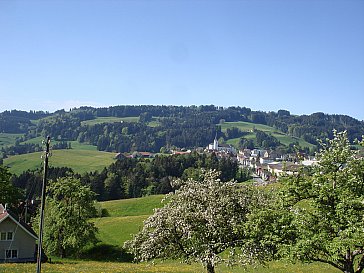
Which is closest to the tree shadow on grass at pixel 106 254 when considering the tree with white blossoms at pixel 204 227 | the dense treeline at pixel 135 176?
the tree with white blossoms at pixel 204 227

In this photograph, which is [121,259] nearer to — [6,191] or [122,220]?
[122,220]

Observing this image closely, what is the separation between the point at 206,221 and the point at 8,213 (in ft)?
121

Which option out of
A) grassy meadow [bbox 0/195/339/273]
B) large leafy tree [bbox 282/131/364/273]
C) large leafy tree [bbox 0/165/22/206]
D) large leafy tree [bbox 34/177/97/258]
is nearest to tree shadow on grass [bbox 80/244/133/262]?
grassy meadow [bbox 0/195/339/273]

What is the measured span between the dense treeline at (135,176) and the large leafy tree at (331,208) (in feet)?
323

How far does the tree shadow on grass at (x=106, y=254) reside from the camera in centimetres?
5443

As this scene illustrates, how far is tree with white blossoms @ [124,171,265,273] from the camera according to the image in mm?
20078

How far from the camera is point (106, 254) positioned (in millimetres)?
57406

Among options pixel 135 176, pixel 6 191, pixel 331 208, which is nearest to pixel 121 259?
pixel 6 191

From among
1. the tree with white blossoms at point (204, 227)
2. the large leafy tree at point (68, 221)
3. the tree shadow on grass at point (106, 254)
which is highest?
the tree with white blossoms at point (204, 227)

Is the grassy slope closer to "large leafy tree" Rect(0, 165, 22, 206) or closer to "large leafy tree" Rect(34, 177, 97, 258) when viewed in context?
"large leafy tree" Rect(34, 177, 97, 258)

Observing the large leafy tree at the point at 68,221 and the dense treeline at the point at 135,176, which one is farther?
the dense treeline at the point at 135,176

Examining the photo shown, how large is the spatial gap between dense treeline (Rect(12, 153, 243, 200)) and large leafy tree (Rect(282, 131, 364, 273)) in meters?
98.5

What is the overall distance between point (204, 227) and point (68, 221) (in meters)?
40.5

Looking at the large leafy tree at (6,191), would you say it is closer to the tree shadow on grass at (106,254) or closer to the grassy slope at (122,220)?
the grassy slope at (122,220)
